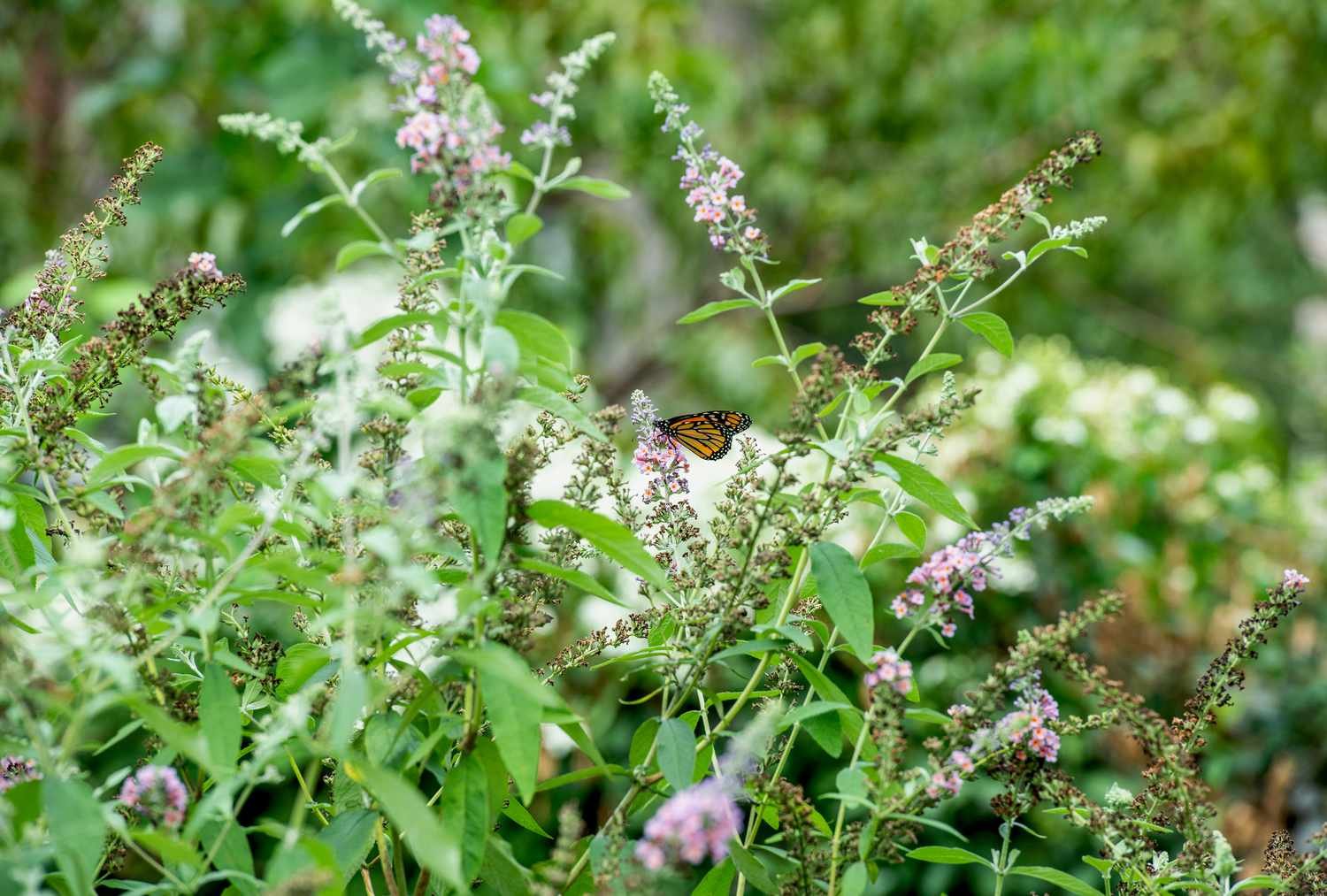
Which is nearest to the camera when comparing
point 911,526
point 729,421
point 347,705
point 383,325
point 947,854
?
point 347,705

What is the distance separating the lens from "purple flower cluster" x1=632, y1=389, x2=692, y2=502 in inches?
57.9

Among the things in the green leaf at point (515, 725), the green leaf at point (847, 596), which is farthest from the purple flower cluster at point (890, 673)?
the green leaf at point (515, 725)

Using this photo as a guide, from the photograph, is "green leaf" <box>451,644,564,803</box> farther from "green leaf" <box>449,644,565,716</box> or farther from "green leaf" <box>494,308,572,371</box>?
"green leaf" <box>494,308,572,371</box>

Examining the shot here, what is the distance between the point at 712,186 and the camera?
4.85 feet

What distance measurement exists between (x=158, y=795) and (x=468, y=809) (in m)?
0.28

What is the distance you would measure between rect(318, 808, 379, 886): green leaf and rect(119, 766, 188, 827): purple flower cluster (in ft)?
0.50

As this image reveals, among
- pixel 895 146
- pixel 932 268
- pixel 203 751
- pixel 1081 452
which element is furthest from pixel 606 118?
pixel 203 751

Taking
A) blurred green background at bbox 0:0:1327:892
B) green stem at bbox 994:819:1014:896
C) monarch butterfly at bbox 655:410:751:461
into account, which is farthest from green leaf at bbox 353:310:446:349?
blurred green background at bbox 0:0:1327:892

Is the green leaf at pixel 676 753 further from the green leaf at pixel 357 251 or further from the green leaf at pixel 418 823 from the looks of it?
the green leaf at pixel 357 251

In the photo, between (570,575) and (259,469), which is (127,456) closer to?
(259,469)

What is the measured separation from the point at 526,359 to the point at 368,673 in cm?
36

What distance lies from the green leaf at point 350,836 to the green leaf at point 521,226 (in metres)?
0.59

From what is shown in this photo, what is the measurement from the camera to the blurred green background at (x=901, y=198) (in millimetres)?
4594

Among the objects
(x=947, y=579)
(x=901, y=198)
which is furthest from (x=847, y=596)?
(x=901, y=198)
